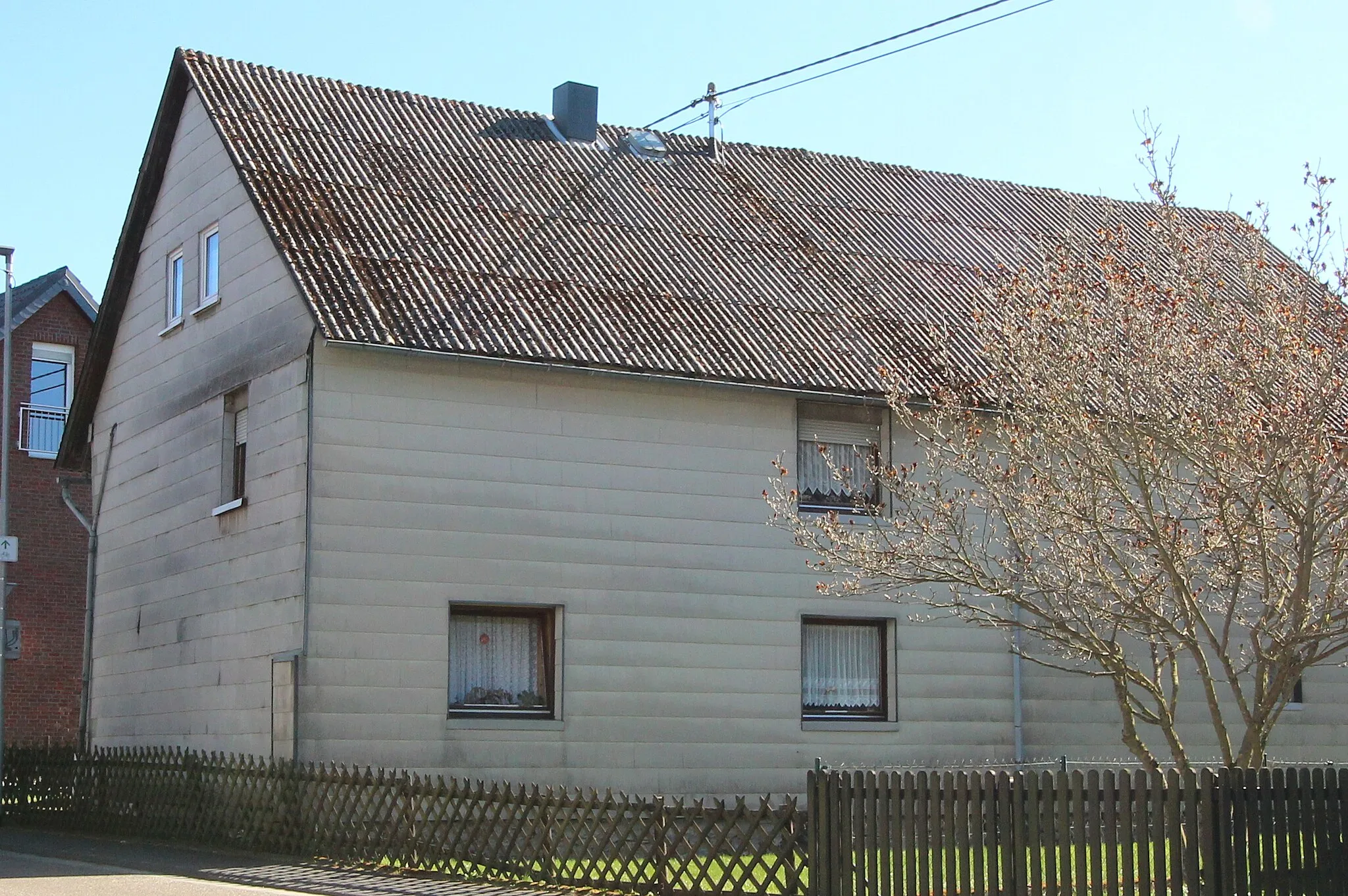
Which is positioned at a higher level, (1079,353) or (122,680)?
(1079,353)

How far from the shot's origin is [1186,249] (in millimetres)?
14391

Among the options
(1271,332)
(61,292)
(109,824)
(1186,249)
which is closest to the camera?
(1271,332)

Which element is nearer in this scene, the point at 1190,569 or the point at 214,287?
the point at 1190,569

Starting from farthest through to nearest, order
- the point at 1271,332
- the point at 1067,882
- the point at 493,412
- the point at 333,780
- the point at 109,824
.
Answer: the point at 109,824 → the point at 493,412 → the point at 333,780 → the point at 1271,332 → the point at 1067,882

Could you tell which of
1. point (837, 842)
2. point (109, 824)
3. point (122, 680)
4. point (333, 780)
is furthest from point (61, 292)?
point (837, 842)

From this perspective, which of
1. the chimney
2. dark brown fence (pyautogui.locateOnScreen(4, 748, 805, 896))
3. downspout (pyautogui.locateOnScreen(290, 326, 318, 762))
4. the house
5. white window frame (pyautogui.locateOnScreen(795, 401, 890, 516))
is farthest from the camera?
the chimney

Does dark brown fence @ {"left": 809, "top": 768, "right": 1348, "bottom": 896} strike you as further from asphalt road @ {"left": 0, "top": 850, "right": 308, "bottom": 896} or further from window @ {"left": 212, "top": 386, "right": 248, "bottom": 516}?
window @ {"left": 212, "top": 386, "right": 248, "bottom": 516}

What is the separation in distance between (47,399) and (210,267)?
530 inches

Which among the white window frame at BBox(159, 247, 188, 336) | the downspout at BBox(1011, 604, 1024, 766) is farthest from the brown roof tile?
the downspout at BBox(1011, 604, 1024, 766)

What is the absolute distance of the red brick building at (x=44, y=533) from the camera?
32781mm

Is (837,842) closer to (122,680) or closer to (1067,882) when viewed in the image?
(1067,882)

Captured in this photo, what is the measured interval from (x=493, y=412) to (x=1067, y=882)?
9787 millimetres

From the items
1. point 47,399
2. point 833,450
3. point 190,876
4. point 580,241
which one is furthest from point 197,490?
point 47,399

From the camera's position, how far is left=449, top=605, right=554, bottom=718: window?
1962 centimetres
